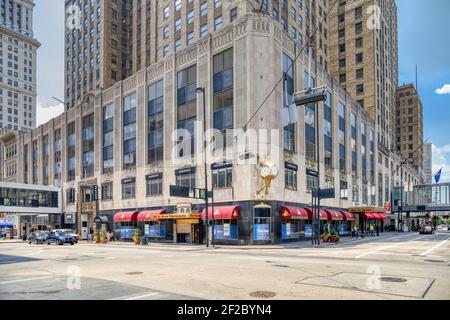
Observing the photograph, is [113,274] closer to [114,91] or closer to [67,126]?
[114,91]

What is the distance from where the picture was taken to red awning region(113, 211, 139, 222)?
4828cm

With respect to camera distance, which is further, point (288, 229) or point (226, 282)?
point (288, 229)

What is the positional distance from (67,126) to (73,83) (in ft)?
84.9

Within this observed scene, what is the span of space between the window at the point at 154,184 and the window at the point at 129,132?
4.50 metres

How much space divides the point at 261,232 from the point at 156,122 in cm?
1979

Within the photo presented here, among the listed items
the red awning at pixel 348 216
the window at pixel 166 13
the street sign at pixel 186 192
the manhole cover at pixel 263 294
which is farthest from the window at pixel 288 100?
the manhole cover at pixel 263 294

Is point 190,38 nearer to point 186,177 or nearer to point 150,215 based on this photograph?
point 186,177

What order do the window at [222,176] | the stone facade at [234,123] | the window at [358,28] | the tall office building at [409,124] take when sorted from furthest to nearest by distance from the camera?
the tall office building at [409,124], the window at [358,28], the window at [222,176], the stone facade at [234,123]

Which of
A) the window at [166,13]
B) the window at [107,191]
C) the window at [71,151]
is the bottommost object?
the window at [107,191]

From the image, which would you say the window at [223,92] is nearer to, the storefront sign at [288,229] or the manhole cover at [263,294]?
the storefront sign at [288,229]

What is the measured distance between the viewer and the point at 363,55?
8600cm

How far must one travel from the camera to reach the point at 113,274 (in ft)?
50.7

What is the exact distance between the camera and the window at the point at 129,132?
51938mm

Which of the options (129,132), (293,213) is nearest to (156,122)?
(129,132)
